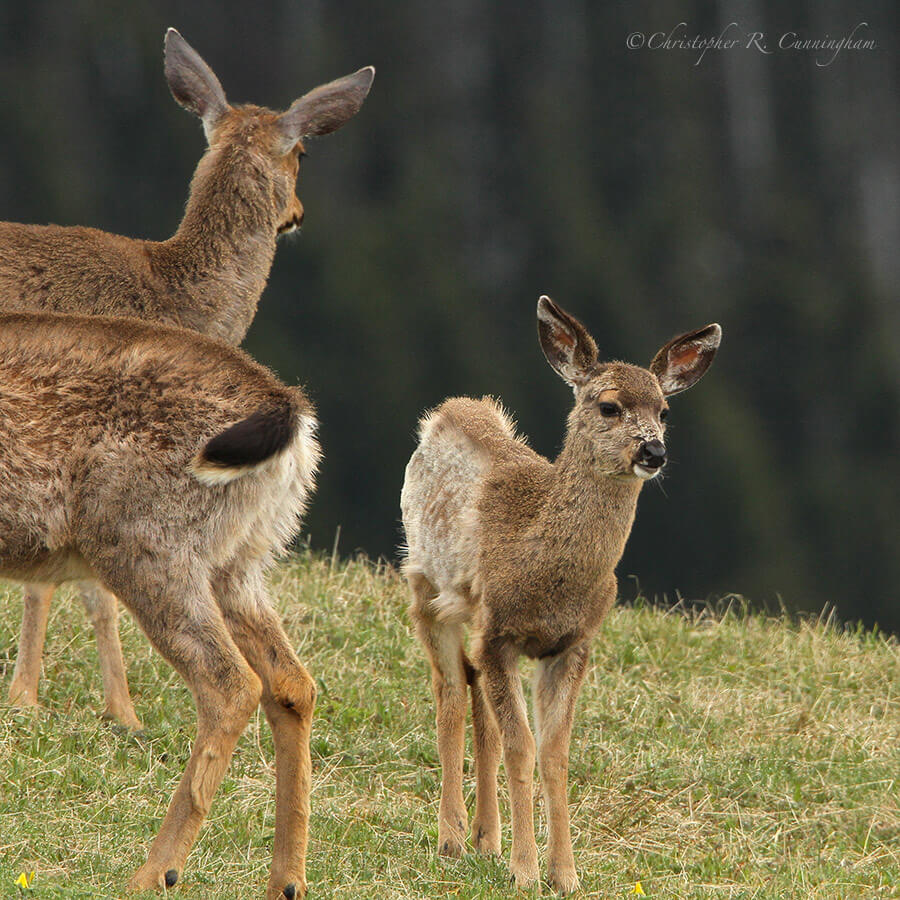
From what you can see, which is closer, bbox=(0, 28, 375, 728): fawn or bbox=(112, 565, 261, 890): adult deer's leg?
bbox=(112, 565, 261, 890): adult deer's leg

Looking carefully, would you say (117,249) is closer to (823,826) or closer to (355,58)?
(823,826)

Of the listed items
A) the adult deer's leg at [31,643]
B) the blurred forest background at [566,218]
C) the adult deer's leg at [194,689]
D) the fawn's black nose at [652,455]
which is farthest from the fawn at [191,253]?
the blurred forest background at [566,218]

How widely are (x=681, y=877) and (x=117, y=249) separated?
3.41m

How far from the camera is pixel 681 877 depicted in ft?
21.2

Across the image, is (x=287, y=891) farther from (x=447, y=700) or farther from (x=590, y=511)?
(x=590, y=511)

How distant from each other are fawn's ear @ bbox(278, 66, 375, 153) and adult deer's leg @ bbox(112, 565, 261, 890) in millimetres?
3275

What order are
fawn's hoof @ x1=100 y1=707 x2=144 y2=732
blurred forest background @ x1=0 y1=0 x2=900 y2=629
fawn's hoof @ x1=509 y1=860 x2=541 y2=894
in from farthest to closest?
blurred forest background @ x1=0 y1=0 x2=900 y2=629 < fawn's hoof @ x1=100 y1=707 x2=144 y2=732 < fawn's hoof @ x1=509 y1=860 x2=541 y2=894

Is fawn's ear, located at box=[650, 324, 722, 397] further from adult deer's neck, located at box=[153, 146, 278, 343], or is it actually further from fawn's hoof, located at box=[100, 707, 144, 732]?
fawn's hoof, located at box=[100, 707, 144, 732]

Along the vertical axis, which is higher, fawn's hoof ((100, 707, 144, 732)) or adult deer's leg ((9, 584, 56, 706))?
adult deer's leg ((9, 584, 56, 706))

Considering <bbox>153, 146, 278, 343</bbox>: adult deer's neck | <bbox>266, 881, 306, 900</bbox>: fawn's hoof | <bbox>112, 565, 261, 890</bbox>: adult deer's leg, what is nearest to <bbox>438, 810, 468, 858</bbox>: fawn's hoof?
<bbox>266, 881, 306, 900</bbox>: fawn's hoof

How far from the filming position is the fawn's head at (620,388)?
20.6ft

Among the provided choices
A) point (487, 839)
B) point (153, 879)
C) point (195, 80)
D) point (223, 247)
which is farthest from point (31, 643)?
point (195, 80)

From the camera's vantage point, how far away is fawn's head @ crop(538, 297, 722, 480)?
6293 millimetres

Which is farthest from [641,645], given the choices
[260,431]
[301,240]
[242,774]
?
[301,240]
